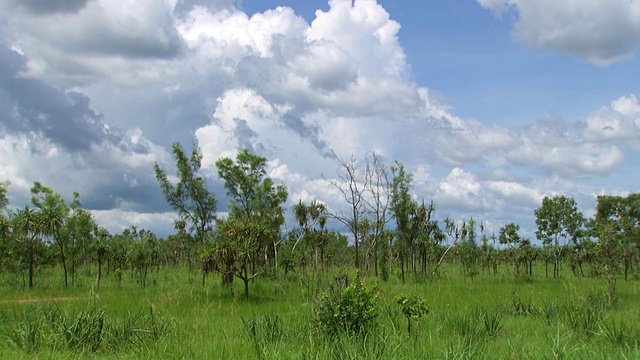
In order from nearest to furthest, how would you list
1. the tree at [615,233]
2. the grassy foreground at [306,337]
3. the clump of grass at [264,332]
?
the grassy foreground at [306,337] < the clump of grass at [264,332] < the tree at [615,233]

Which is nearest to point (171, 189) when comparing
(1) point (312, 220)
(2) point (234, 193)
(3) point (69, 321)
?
(2) point (234, 193)

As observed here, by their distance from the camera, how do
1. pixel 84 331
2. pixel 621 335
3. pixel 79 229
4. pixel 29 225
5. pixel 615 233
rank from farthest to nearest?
1. pixel 79 229
2. pixel 29 225
3. pixel 615 233
4. pixel 84 331
5. pixel 621 335

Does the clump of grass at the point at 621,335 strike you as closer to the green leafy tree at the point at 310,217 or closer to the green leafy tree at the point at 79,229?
the green leafy tree at the point at 310,217

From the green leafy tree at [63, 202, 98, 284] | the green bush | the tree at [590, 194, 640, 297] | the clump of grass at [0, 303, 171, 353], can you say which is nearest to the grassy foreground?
the clump of grass at [0, 303, 171, 353]

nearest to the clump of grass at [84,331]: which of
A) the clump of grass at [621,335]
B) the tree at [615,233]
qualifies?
the clump of grass at [621,335]

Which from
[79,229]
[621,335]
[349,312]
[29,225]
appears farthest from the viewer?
[79,229]

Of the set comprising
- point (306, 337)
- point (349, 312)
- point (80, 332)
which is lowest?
point (306, 337)

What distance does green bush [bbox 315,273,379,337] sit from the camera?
33.9ft

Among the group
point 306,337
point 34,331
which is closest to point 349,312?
Result: point 306,337

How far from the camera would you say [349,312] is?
34.1 feet

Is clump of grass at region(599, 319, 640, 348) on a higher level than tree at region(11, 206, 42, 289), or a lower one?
lower

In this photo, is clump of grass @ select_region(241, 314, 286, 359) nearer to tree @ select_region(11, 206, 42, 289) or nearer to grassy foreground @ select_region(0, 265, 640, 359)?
grassy foreground @ select_region(0, 265, 640, 359)

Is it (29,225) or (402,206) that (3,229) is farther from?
(402,206)

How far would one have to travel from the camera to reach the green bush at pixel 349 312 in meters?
10.3
